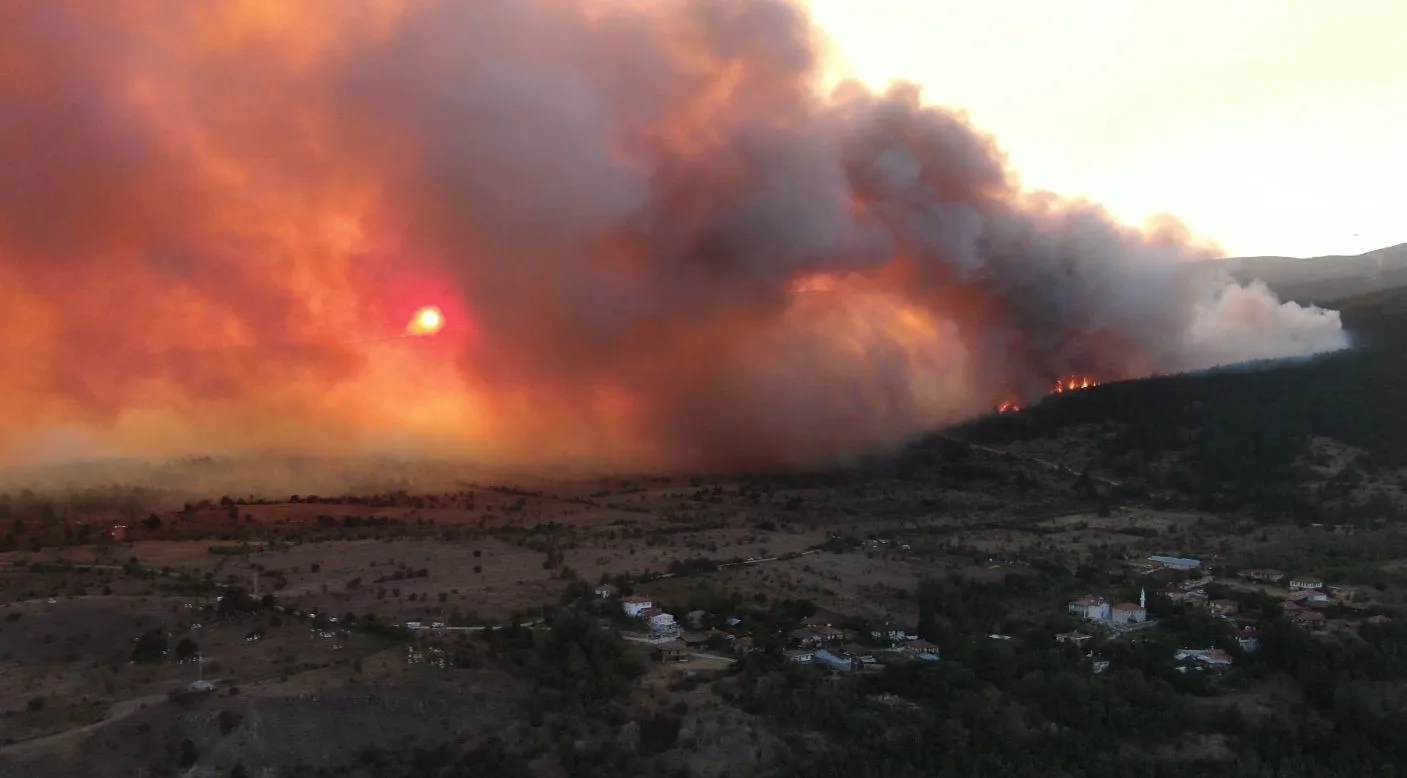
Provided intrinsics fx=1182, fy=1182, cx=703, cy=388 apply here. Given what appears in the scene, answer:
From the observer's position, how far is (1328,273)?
15075 cm

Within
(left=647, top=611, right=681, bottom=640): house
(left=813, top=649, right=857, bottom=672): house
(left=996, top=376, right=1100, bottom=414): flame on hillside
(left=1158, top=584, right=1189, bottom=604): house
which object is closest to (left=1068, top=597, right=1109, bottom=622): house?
(left=1158, top=584, right=1189, bottom=604): house

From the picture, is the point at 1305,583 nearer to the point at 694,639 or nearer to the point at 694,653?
the point at 694,639

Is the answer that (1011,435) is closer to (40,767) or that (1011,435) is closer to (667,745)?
(667,745)

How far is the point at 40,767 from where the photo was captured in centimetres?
1933

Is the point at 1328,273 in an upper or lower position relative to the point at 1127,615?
upper

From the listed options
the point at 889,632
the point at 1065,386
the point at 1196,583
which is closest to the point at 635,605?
the point at 889,632

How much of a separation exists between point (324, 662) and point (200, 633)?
343cm

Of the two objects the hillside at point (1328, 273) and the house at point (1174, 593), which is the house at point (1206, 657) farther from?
the hillside at point (1328, 273)

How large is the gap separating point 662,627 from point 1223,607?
16493 millimetres

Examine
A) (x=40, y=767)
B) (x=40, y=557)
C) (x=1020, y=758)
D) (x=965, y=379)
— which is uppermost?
(x=965, y=379)

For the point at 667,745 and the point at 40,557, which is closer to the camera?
the point at 667,745

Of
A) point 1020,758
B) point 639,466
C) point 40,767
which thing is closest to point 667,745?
point 1020,758

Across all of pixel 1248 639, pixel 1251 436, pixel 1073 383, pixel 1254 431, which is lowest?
pixel 1248 639

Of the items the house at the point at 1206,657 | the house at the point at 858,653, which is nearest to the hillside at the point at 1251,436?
the house at the point at 1206,657
